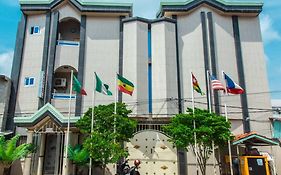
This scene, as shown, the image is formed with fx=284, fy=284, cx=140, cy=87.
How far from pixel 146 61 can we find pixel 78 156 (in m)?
9.54

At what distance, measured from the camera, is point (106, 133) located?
1667cm

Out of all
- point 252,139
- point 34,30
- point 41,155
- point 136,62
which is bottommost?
point 41,155

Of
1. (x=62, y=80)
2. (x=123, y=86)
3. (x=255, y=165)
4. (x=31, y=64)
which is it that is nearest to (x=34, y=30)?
(x=31, y=64)

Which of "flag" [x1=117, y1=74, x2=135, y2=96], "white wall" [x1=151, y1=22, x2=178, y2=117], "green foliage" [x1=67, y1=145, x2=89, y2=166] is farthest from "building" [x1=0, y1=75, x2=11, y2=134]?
"white wall" [x1=151, y1=22, x2=178, y2=117]

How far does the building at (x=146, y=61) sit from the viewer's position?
2158cm

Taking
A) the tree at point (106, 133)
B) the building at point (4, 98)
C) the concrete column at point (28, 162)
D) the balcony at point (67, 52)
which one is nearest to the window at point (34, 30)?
the balcony at point (67, 52)

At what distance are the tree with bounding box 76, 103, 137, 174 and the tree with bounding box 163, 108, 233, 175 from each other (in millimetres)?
2827

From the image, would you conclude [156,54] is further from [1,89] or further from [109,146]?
[1,89]

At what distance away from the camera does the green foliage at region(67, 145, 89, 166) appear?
59.2 feet

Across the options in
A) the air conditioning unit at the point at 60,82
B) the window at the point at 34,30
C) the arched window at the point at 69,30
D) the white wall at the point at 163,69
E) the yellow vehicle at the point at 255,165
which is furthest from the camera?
the arched window at the point at 69,30

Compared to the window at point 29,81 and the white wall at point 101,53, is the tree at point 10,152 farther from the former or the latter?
the white wall at point 101,53

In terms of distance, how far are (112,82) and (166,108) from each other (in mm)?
4972

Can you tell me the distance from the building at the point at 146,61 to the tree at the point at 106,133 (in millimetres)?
3790

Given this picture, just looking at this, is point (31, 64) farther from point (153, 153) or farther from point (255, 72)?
point (255, 72)
